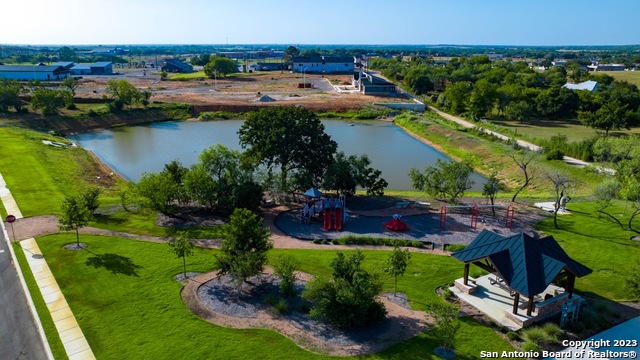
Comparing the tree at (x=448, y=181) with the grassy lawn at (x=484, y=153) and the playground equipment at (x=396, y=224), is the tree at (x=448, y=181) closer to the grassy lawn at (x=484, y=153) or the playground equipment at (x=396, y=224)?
the grassy lawn at (x=484, y=153)

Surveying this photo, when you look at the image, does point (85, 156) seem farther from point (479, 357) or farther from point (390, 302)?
point (479, 357)

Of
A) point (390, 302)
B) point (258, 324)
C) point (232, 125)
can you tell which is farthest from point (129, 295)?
point (232, 125)

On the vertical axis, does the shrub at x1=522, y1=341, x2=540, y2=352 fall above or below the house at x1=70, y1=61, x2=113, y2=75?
below

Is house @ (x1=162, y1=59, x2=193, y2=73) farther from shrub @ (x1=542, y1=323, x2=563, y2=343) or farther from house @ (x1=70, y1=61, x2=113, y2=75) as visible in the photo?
shrub @ (x1=542, y1=323, x2=563, y2=343)

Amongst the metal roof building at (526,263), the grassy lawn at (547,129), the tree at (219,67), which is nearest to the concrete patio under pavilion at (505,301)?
the metal roof building at (526,263)

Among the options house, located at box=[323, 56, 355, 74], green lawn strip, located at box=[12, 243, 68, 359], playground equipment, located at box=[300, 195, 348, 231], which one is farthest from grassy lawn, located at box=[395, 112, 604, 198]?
house, located at box=[323, 56, 355, 74]

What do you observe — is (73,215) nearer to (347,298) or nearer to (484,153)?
(347,298)
